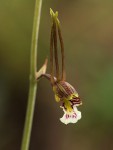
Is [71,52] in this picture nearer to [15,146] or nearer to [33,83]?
[15,146]

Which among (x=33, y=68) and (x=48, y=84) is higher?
(x=48, y=84)

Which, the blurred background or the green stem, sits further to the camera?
the blurred background

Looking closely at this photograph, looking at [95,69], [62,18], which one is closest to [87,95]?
[95,69]

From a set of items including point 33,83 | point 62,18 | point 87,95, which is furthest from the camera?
point 62,18

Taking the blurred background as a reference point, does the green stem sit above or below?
below

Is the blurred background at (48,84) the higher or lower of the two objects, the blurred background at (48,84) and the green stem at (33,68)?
the higher

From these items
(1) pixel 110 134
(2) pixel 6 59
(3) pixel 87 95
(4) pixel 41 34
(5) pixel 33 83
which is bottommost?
(5) pixel 33 83

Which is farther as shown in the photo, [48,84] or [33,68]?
[48,84]

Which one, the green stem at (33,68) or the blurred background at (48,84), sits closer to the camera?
the green stem at (33,68)
